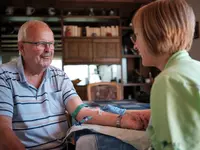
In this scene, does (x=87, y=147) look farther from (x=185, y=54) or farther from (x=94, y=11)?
(x=94, y=11)

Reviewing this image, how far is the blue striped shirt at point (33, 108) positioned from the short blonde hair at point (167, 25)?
731mm

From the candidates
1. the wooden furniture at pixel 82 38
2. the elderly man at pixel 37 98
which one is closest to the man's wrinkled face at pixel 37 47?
the elderly man at pixel 37 98

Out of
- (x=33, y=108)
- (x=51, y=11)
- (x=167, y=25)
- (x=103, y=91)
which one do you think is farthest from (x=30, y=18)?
(x=167, y=25)

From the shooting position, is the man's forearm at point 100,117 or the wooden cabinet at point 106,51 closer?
the man's forearm at point 100,117

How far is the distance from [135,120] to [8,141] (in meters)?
0.59

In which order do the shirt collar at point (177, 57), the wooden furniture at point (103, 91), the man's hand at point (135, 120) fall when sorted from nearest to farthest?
the shirt collar at point (177, 57), the man's hand at point (135, 120), the wooden furniture at point (103, 91)

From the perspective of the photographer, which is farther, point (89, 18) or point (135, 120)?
point (89, 18)

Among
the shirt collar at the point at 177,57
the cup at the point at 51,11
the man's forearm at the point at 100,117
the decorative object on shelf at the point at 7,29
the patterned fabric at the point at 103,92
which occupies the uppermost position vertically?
the cup at the point at 51,11

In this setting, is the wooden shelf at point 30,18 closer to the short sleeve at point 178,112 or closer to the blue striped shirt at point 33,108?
the blue striped shirt at point 33,108

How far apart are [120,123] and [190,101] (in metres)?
0.52

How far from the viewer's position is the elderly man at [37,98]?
115 centimetres

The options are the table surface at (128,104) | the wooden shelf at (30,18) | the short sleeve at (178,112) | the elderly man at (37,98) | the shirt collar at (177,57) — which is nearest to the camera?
the short sleeve at (178,112)

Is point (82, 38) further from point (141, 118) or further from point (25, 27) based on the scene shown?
point (141, 118)

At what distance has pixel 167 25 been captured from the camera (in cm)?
69
